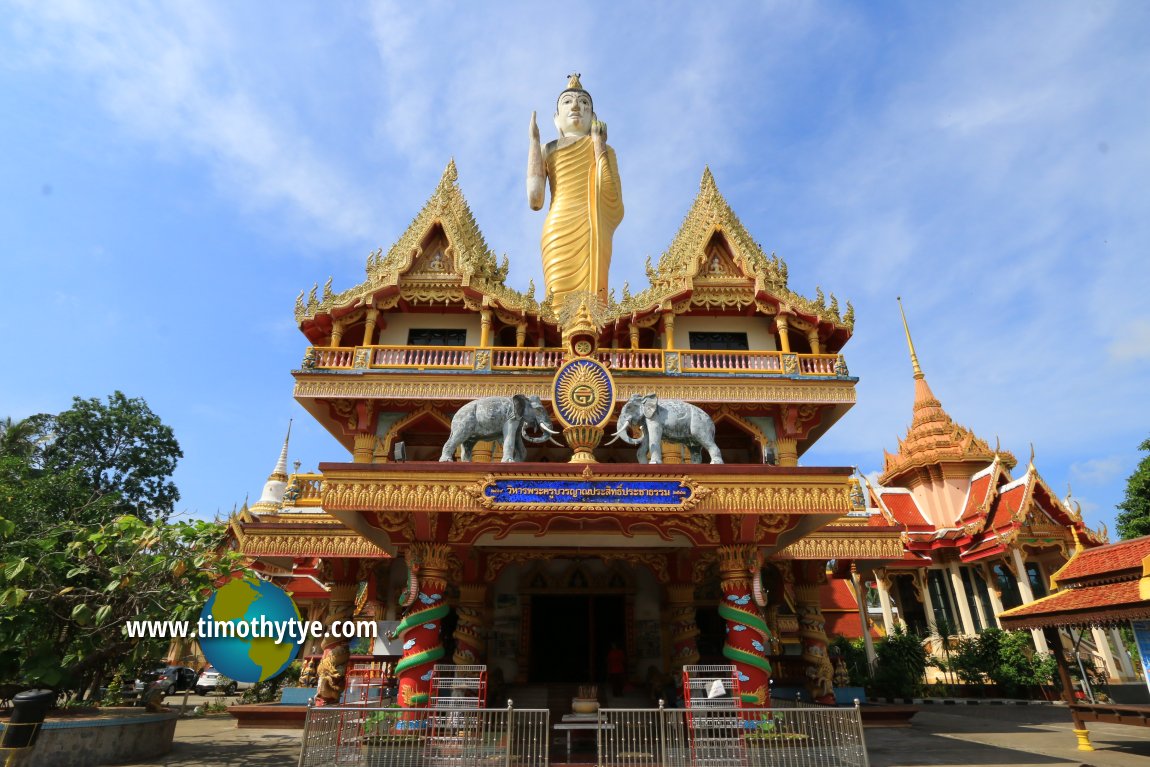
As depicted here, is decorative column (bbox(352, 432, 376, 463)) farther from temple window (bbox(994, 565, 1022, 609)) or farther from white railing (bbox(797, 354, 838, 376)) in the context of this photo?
temple window (bbox(994, 565, 1022, 609))

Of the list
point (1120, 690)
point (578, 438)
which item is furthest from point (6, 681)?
point (1120, 690)

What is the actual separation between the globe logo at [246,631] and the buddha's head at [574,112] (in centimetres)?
1878

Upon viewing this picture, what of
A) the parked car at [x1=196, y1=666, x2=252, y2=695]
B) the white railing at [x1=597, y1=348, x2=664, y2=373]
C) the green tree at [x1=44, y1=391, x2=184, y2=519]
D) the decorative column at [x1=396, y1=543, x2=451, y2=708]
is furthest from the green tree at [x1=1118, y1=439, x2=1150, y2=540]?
the green tree at [x1=44, y1=391, x2=184, y2=519]

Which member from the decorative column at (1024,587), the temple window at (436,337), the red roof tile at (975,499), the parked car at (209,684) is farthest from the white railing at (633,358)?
the parked car at (209,684)

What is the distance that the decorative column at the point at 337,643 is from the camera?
13.2 m

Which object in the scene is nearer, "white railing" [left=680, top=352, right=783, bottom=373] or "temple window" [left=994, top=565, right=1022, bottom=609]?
"white railing" [left=680, top=352, right=783, bottom=373]

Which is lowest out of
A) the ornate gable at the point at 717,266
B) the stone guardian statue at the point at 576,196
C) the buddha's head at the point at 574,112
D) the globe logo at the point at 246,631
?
the globe logo at the point at 246,631

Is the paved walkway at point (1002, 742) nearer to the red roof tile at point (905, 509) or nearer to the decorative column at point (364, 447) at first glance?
the red roof tile at point (905, 509)

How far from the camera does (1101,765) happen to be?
27.2ft

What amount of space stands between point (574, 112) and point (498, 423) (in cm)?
1614

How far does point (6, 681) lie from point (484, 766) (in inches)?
313

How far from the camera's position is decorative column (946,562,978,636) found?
22.2 metres

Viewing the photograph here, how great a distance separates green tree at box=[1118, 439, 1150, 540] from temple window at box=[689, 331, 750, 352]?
18.5 metres

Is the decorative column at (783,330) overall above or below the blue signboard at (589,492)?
above
